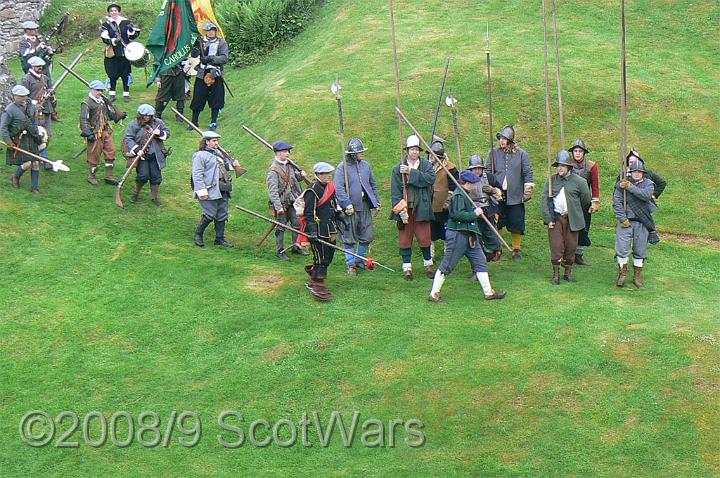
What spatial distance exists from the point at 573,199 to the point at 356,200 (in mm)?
3490

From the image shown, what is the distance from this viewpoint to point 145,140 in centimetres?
1855

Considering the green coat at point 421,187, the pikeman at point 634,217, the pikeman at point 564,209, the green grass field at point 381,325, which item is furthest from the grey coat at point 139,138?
the pikeman at point 634,217

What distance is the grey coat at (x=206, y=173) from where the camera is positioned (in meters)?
17.1

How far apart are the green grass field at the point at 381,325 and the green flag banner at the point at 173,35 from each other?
1.87 m

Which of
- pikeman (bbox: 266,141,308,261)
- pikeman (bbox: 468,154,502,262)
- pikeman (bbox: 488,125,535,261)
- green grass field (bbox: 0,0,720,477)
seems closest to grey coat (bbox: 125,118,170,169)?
green grass field (bbox: 0,0,720,477)

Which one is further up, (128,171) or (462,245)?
(128,171)

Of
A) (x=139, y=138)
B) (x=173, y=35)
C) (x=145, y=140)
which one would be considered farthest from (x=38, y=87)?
(x=173, y=35)

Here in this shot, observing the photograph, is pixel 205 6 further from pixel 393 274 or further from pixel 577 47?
pixel 393 274

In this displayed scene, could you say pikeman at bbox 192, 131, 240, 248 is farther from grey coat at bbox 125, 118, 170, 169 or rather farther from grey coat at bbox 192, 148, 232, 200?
grey coat at bbox 125, 118, 170, 169

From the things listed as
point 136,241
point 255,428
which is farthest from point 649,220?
point 136,241

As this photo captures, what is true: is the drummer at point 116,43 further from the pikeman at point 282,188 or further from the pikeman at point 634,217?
the pikeman at point 634,217

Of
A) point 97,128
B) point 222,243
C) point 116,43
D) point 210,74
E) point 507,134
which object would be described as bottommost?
point 222,243

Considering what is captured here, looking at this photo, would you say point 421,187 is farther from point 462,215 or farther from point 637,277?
point 637,277

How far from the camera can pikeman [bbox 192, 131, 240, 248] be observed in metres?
17.1
